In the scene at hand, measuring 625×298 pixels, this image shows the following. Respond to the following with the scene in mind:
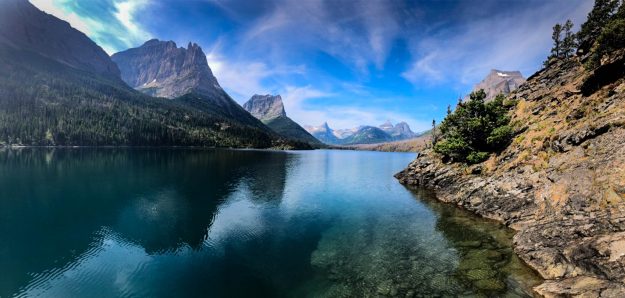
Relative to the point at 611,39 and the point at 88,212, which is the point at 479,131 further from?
the point at 88,212

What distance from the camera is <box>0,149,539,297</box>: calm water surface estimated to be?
28.2 m

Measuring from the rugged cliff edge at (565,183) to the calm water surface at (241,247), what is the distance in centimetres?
331

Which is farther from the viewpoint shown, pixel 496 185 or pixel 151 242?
pixel 496 185

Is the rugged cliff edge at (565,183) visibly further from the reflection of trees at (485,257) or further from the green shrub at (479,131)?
the green shrub at (479,131)

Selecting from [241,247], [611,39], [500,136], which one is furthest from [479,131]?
[241,247]

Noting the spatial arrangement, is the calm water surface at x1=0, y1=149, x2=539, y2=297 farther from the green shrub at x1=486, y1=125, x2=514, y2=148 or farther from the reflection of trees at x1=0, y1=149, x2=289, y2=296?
the green shrub at x1=486, y1=125, x2=514, y2=148

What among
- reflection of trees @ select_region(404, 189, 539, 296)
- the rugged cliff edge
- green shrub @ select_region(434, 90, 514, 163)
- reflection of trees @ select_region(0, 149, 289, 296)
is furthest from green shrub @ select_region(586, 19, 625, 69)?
reflection of trees @ select_region(0, 149, 289, 296)

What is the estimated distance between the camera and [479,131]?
72.4 m

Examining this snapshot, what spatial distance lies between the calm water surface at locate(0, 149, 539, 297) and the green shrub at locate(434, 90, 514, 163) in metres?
17.0

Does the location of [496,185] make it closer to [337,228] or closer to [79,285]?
[337,228]

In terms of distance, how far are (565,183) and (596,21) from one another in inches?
2419

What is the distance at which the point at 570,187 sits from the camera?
3947 cm

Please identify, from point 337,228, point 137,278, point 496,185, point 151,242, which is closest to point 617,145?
point 496,185

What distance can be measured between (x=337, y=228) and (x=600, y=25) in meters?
85.7
